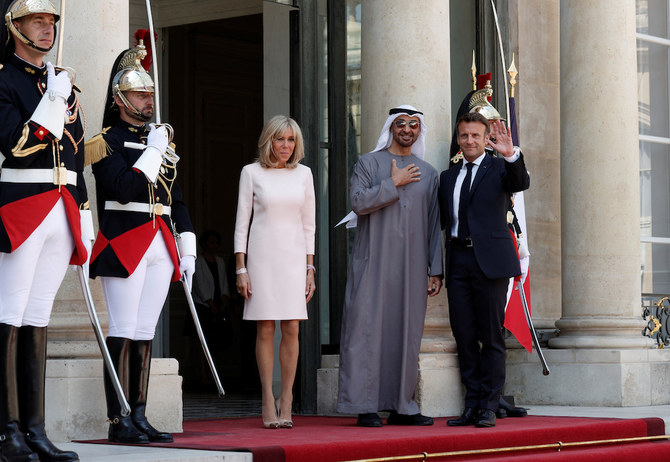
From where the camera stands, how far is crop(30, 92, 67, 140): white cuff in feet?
16.5

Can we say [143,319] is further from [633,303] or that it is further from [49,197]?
[633,303]

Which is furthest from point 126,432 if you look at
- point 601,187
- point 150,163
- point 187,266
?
point 601,187

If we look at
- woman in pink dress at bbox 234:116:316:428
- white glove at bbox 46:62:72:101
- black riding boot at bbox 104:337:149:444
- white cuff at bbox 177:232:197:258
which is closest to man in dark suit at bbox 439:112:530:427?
woman in pink dress at bbox 234:116:316:428

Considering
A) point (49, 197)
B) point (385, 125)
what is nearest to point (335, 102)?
point (385, 125)

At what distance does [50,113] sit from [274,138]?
2091mm

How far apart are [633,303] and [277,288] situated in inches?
134

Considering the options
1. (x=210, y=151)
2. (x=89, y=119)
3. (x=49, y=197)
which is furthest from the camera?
(x=210, y=151)

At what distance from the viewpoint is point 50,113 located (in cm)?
505

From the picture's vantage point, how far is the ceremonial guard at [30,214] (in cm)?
496

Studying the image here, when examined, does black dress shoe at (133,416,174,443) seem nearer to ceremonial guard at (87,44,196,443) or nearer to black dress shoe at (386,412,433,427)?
ceremonial guard at (87,44,196,443)

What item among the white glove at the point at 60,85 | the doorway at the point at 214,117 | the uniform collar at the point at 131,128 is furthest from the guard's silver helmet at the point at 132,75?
the doorway at the point at 214,117

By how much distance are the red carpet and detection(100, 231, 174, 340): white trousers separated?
22.9 inches

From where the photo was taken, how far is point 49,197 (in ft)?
16.7

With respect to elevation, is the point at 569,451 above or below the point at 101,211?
below
